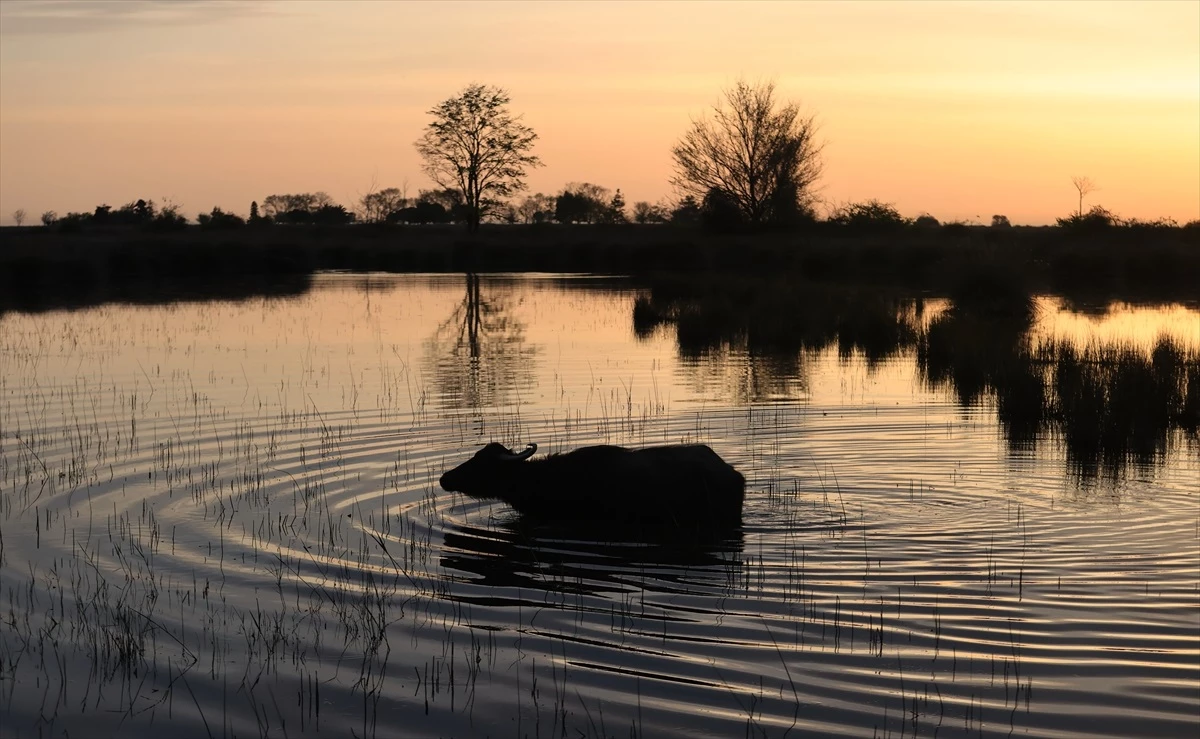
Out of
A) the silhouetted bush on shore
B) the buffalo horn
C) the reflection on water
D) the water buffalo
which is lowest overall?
the reflection on water

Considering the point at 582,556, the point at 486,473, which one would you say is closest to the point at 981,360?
the point at 486,473

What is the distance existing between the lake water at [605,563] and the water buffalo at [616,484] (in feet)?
1.19

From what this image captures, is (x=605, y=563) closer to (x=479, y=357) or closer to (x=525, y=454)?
(x=525, y=454)

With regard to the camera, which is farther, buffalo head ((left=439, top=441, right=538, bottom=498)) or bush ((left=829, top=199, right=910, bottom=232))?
bush ((left=829, top=199, right=910, bottom=232))

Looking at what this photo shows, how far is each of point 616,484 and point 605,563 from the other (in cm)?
126

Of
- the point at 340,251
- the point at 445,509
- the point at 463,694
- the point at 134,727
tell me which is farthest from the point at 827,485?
the point at 340,251

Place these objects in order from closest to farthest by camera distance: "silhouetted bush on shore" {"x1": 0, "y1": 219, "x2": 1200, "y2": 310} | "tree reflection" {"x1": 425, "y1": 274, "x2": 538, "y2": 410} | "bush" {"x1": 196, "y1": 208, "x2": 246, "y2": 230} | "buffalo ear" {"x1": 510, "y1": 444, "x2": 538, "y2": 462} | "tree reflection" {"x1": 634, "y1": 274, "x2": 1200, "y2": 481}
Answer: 1. "buffalo ear" {"x1": 510, "y1": 444, "x2": 538, "y2": 462}
2. "tree reflection" {"x1": 634, "y1": 274, "x2": 1200, "y2": 481}
3. "tree reflection" {"x1": 425, "y1": 274, "x2": 538, "y2": 410}
4. "silhouetted bush on shore" {"x1": 0, "y1": 219, "x2": 1200, "y2": 310}
5. "bush" {"x1": 196, "y1": 208, "x2": 246, "y2": 230}

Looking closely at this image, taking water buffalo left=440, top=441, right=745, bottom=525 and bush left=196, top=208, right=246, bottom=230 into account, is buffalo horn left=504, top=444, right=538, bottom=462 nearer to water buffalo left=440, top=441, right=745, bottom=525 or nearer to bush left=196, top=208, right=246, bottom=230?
water buffalo left=440, top=441, right=745, bottom=525

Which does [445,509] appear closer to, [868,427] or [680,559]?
[680,559]

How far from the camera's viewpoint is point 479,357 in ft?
72.1

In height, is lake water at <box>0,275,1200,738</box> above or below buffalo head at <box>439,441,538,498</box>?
below

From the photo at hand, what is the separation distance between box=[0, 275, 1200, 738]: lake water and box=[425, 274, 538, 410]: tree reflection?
0.23 meters

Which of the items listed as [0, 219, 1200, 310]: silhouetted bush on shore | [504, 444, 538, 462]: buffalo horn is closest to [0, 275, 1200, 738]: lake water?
[504, 444, 538, 462]: buffalo horn

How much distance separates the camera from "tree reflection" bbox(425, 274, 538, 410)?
17.1 m
